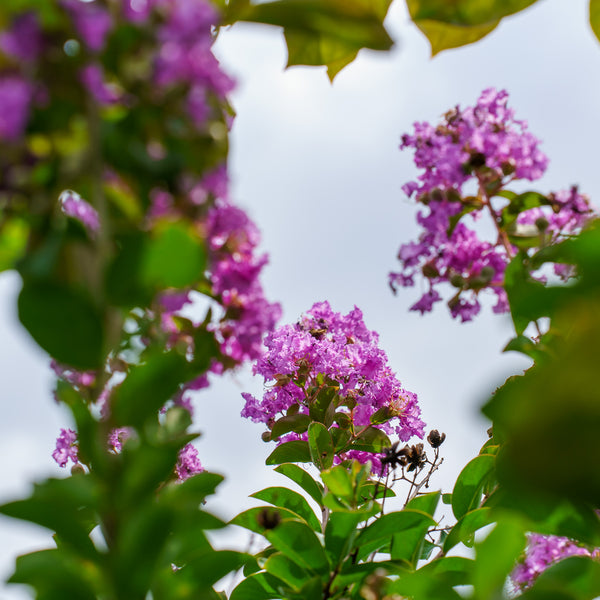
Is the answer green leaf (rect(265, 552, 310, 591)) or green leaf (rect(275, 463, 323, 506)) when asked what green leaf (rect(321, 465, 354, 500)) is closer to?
green leaf (rect(265, 552, 310, 591))

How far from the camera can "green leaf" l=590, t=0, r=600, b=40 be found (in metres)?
1.26

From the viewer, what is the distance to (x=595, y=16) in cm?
126

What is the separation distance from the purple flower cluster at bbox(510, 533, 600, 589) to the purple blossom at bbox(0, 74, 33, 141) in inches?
72.8

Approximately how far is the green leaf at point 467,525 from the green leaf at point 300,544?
39 cm

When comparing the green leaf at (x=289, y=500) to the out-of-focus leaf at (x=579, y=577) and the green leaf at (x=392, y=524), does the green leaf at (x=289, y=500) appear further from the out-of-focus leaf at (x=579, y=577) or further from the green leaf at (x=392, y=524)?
the out-of-focus leaf at (x=579, y=577)

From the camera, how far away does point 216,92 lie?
81cm

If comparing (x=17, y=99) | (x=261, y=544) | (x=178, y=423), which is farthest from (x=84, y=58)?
(x=261, y=544)

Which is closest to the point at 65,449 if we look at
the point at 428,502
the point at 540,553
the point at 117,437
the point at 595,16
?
the point at 117,437

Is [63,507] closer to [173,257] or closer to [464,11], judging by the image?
[173,257]

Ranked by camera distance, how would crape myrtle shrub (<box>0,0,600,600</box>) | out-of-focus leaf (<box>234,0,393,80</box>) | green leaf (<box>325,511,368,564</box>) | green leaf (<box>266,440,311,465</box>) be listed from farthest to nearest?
green leaf (<box>266,440,311,465</box>) < green leaf (<box>325,511,368,564</box>) < out-of-focus leaf (<box>234,0,393,80</box>) < crape myrtle shrub (<box>0,0,600,600</box>)

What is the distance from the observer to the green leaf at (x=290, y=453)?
2254mm

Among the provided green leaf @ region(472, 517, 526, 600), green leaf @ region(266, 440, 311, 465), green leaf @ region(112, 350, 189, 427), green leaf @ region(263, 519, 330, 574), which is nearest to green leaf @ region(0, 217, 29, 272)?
green leaf @ region(112, 350, 189, 427)

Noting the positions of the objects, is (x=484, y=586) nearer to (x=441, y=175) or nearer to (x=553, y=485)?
(x=553, y=485)

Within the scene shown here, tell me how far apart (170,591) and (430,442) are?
158 cm
